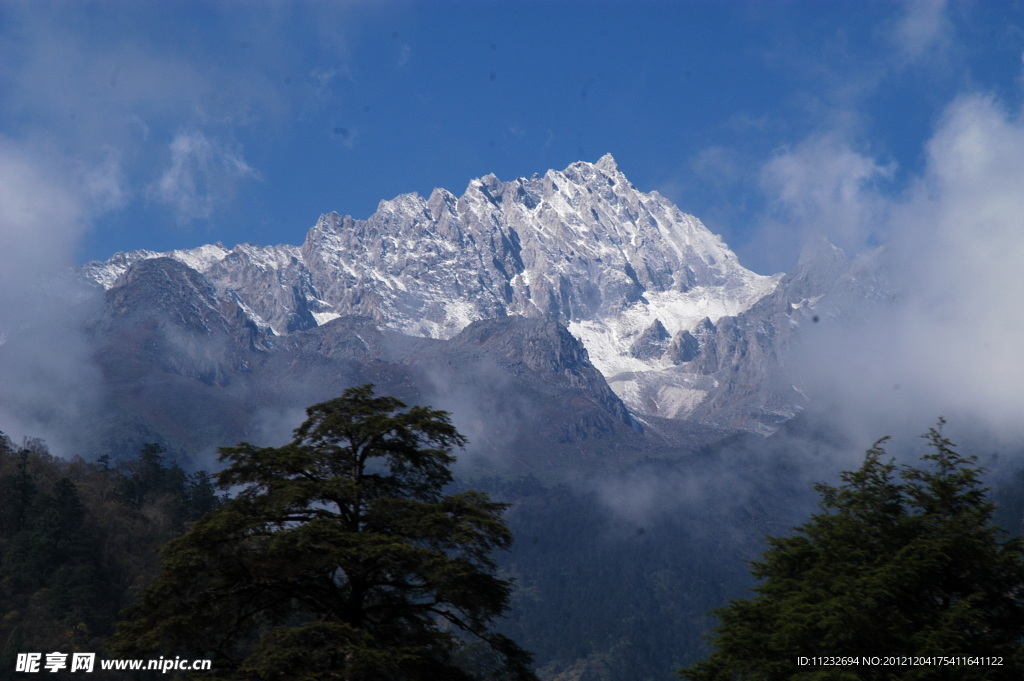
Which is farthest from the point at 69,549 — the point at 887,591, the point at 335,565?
the point at 887,591

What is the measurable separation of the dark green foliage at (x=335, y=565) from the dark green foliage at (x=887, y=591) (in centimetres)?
741

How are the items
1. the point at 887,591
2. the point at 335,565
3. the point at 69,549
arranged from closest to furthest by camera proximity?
1. the point at 335,565
2. the point at 887,591
3. the point at 69,549

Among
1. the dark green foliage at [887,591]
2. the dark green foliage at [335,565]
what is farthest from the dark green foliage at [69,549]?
the dark green foliage at [887,591]

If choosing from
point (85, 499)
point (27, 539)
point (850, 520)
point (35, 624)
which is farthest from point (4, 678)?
point (850, 520)

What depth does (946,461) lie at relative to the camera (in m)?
30.2

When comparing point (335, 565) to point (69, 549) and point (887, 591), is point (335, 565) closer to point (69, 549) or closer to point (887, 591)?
point (887, 591)

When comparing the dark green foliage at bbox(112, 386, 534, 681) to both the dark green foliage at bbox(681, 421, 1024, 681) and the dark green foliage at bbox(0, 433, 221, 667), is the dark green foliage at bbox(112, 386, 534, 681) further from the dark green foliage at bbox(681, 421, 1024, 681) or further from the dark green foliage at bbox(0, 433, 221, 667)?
the dark green foliage at bbox(0, 433, 221, 667)

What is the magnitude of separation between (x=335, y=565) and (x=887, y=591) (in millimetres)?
14654

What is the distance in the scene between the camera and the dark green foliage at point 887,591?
2466cm

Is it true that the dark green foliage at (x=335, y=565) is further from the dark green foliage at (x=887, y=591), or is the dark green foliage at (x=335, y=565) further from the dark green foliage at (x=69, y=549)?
the dark green foliage at (x=69, y=549)

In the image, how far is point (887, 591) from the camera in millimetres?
25078

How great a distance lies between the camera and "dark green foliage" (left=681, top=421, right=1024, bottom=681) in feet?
80.9

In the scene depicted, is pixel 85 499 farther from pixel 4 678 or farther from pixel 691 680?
pixel 691 680

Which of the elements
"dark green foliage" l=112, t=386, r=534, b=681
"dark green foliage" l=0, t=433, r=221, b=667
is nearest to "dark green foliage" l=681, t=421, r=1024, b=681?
"dark green foliage" l=112, t=386, r=534, b=681
